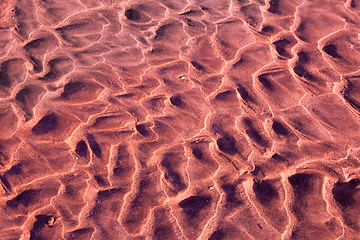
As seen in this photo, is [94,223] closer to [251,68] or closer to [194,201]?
[194,201]

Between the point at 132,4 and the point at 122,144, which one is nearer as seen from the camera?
the point at 122,144

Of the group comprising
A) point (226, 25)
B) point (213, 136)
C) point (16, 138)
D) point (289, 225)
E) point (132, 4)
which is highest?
point (132, 4)

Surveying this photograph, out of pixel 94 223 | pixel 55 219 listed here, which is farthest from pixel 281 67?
pixel 55 219

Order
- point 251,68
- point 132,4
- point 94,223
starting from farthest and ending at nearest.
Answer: point 132,4
point 251,68
point 94,223

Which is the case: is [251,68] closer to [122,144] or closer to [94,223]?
[122,144]

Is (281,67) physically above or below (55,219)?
above

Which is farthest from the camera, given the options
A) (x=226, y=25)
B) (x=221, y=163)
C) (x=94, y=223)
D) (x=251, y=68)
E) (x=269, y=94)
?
(x=226, y=25)

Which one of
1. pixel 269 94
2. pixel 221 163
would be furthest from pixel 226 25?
pixel 221 163
